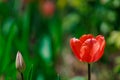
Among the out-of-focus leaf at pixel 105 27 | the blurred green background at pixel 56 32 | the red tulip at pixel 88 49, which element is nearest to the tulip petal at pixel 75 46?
the red tulip at pixel 88 49

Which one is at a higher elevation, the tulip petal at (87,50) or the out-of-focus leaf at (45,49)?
the out-of-focus leaf at (45,49)

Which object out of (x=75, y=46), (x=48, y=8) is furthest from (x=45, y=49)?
(x=75, y=46)

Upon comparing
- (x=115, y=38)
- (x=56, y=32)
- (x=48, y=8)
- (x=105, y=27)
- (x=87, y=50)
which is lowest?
(x=87, y=50)

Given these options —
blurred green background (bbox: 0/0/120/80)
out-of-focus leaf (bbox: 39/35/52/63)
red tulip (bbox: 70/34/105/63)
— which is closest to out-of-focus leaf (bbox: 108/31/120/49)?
blurred green background (bbox: 0/0/120/80)

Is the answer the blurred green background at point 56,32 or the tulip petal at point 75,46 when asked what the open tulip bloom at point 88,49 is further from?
the blurred green background at point 56,32

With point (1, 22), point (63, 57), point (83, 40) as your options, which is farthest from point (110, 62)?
point (83, 40)

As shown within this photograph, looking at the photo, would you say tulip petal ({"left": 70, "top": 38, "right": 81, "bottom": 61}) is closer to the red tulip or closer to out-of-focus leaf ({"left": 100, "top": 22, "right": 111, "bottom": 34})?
the red tulip

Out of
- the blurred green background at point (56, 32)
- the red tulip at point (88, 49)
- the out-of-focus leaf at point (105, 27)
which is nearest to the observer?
the red tulip at point (88, 49)

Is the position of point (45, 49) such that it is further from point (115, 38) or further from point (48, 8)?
point (48, 8)

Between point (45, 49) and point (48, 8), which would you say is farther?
point (48, 8)
